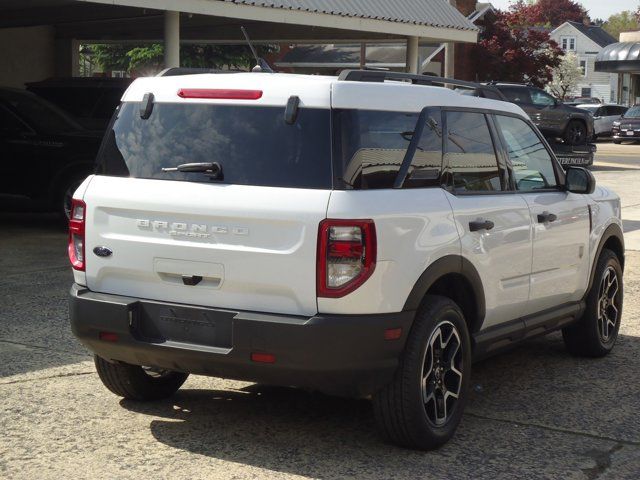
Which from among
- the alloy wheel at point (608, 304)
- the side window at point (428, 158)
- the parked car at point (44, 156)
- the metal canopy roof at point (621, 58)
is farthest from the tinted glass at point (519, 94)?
the metal canopy roof at point (621, 58)

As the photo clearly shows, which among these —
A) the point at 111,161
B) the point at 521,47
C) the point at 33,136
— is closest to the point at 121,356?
the point at 111,161

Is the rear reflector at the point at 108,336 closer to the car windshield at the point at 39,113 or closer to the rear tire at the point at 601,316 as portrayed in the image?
the rear tire at the point at 601,316

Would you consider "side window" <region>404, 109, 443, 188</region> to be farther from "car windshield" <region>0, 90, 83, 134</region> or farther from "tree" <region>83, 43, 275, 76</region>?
"tree" <region>83, 43, 275, 76</region>

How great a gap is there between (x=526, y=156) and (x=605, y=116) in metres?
43.9

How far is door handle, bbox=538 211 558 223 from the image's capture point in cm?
655

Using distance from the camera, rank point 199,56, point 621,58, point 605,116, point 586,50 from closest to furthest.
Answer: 1. point 199,56
2. point 605,116
3. point 621,58
4. point 586,50

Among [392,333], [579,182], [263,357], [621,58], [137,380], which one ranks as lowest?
[137,380]

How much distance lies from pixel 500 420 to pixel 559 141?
91.7ft

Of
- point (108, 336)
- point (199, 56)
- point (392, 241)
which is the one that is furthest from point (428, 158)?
point (199, 56)

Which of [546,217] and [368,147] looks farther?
[546,217]

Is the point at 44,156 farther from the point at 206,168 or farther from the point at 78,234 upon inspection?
the point at 206,168

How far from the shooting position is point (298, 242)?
5.00m

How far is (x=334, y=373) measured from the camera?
5.04 m

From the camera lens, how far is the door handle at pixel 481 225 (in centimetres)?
576
